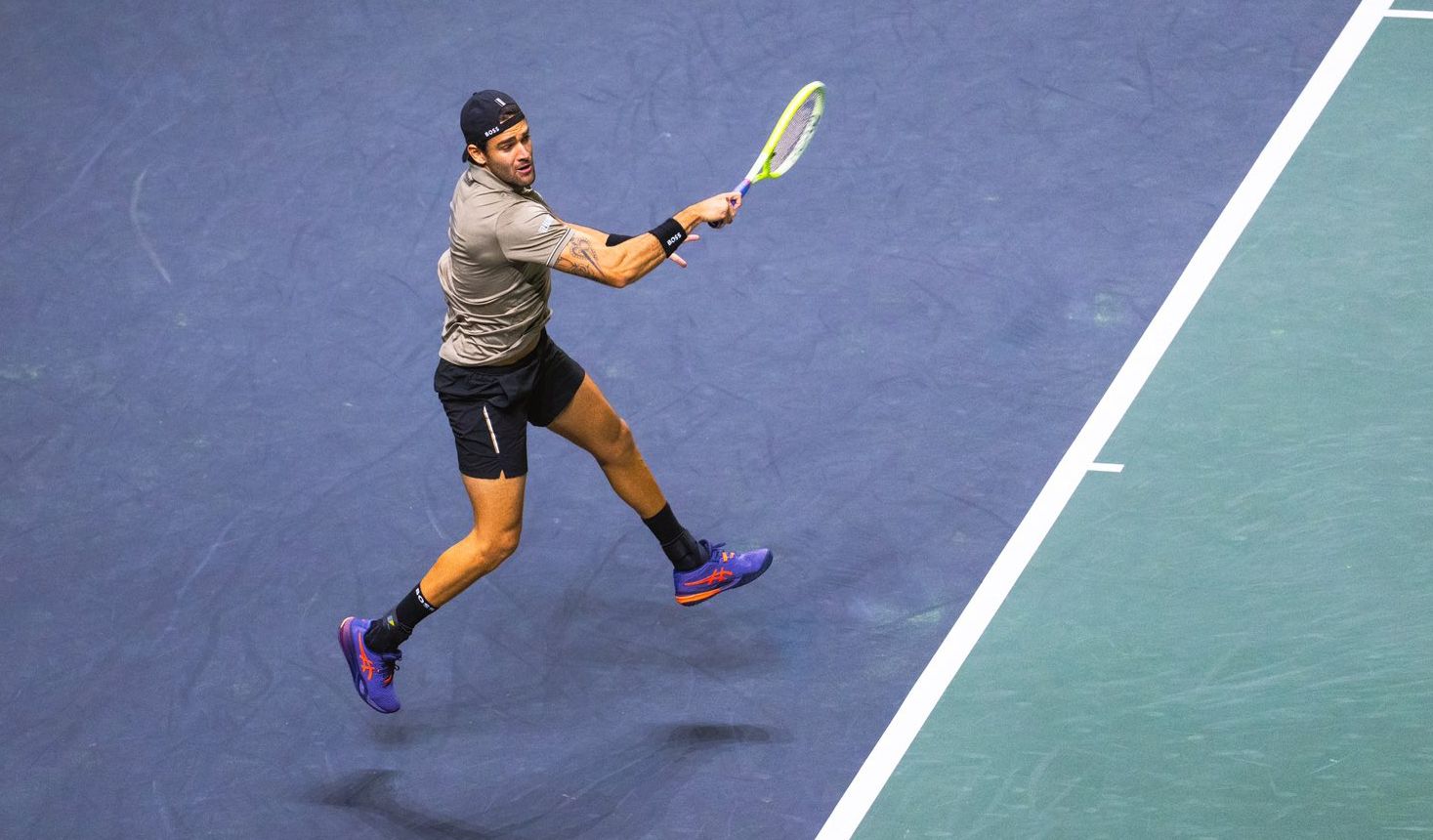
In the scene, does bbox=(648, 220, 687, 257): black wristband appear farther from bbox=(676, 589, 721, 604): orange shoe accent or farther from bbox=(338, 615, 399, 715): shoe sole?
bbox=(338, 615, 399, 715): shoe sole

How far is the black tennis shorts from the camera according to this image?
21.1 feet

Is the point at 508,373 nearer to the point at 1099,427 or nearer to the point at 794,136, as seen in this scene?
the point at 794,136

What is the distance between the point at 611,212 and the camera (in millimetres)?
9352

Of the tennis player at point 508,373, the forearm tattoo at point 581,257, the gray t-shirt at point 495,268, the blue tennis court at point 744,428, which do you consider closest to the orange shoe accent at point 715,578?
the tennis player at point 508,373

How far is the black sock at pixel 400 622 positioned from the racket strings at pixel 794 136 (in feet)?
7.07

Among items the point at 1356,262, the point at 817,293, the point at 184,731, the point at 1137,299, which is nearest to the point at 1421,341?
the point at 1356,262

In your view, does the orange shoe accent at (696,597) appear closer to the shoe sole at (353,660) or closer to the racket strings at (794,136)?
the shoe sole at (353,660)

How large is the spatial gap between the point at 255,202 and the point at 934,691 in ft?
16.5

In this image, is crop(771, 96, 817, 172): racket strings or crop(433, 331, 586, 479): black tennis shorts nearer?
crop(433, 331, 586, 479): black tennis shorts

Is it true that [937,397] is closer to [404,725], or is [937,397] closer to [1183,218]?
[1183,218]

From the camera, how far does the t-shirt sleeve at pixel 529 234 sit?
6.07m

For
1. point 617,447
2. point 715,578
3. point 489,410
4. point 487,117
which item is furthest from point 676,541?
point 487,117

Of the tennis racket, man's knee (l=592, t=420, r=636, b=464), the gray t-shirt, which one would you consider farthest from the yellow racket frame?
man's knee (l=592, t=420, r=636, b=464)

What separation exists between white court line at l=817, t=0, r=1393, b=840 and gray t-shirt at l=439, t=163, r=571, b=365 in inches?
77.5
